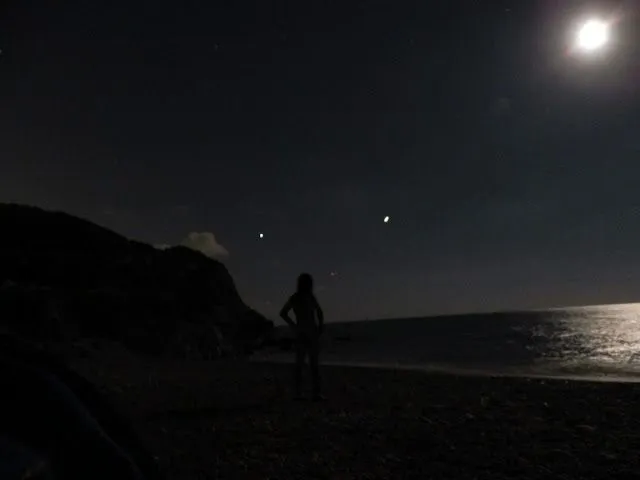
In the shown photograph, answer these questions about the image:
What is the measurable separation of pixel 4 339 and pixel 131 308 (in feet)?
114

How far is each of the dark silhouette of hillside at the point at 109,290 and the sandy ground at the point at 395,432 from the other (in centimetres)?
2143

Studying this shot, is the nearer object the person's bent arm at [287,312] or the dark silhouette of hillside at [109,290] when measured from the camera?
the person's bent arm at [287,312]

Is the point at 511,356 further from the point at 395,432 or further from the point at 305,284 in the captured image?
the point at 395,432

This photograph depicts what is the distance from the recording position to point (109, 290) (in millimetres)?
36156

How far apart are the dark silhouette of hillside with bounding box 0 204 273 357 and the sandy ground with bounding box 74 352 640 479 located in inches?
844

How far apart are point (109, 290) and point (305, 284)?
29757 mm

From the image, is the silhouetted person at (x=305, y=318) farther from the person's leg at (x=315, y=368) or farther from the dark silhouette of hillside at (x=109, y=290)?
the dark silhouette of hillside at (x=109, y=290)

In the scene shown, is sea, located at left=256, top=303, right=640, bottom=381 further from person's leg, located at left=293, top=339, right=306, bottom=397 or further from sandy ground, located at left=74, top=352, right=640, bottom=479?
person's leg, located at left=293, top=339, right=306, bottom=397

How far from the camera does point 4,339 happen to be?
1.95m

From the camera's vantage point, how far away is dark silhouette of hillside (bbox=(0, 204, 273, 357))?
94.5 feet

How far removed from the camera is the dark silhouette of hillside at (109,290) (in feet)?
94.5

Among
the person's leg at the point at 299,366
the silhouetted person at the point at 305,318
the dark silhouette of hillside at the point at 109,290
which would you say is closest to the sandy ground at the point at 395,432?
the person's leg at the point at 299,366

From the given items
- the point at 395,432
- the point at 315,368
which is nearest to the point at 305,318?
the point at 315,368

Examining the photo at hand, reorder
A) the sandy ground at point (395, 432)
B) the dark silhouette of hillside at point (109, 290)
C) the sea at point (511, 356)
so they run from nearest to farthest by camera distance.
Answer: the sandy ground at point (395, 432) → the sea at point (511, 356) → the dark silhouette of hillside at point (109, 290)
